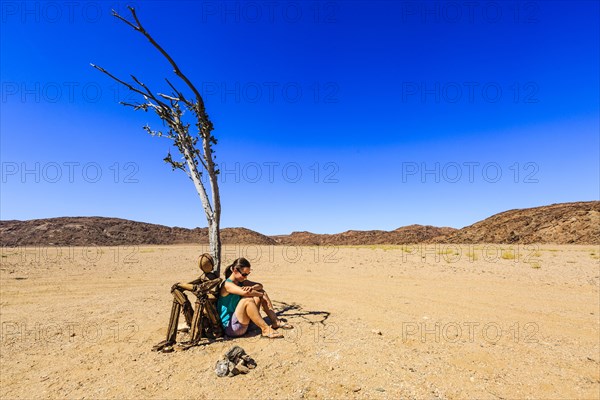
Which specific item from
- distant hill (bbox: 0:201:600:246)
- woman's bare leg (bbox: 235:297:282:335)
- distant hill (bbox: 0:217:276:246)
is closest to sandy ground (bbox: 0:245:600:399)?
woman's bare leg (bbox: 235:297:282:335)

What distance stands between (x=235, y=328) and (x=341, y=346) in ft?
5.97

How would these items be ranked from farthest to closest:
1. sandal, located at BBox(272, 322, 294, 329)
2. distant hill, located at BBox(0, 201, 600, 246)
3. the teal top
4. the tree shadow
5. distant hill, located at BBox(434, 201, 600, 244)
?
distant hill, located at BBox(0, 201, 600, 246)
distant hill, located at BBox(434, 201, 600, 244)
the tree shadow
sandal, located at BBox(272, 322, 294, 329)
the teal top

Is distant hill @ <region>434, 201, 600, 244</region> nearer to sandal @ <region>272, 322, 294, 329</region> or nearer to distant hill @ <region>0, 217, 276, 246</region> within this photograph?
distant hill @ <region>0, 217, 276, 246</region>

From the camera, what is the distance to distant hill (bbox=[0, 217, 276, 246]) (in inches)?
2258

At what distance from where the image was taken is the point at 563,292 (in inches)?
403

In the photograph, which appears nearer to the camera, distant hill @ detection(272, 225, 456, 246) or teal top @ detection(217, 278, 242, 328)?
teal top @ detection(217, 278, 242, 328)

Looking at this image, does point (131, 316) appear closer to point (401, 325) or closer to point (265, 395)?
point (265, 395)

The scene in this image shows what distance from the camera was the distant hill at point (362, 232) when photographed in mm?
43281

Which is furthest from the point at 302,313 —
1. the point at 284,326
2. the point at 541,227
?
A: the point at 541,227

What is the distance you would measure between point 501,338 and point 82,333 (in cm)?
809

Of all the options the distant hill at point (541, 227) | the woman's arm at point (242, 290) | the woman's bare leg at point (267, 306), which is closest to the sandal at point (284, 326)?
the woman's bare leg at point (267, 306)

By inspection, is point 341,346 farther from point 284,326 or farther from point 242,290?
point 242,290

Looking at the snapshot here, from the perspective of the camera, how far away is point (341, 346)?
5.10 m

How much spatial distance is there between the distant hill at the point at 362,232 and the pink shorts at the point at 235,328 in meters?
44.7
